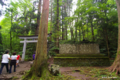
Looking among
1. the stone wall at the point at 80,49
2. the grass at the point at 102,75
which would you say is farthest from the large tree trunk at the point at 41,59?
the stone wall at the point at 80,49

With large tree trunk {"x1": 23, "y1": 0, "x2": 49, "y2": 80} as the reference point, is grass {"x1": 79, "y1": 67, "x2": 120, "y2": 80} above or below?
below

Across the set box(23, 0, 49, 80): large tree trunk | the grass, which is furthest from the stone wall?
box(23, 0, 49, 80): large tree trunk

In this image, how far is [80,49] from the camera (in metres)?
9.22

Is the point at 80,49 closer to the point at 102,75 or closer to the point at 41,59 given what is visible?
the point at 102,75

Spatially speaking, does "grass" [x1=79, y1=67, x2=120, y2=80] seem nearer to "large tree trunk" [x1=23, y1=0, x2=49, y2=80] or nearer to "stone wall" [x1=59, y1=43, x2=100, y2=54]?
"large tree trunk" [x1=23, y1=0, x2=49, y2=80]

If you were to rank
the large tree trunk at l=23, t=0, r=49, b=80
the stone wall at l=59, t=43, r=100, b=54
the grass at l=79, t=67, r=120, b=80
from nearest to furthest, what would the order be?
the large tree trunk at l=23, t=0, r=49, b=80 → the grass at l=79, t=67, r=120, b=80 → the stone wall at l=59, t=43, r=100, b=54

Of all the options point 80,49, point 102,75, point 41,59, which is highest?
point 80,49

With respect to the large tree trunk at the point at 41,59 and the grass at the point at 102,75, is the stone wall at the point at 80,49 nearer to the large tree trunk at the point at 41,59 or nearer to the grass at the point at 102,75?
the grass at the point at 102,75

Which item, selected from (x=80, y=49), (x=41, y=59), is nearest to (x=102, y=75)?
(x=41, y=59)

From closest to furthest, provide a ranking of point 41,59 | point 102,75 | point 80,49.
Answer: point 41,59 < point 102,75 < point 80,49

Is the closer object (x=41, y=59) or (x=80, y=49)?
(x=41, y=59)

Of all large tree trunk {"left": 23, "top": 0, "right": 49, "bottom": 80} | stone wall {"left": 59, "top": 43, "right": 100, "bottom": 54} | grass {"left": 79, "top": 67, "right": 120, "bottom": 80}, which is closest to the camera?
large tree trunk {"left": 23, "top": 0, "right": 49, "bottom": 80}

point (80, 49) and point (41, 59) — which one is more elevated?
point (80, 49)

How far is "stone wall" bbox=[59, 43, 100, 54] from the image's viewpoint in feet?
29.9
